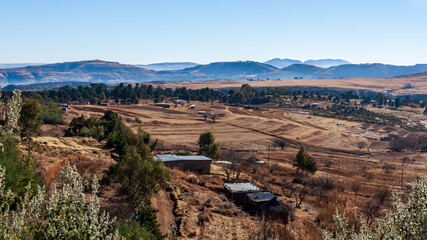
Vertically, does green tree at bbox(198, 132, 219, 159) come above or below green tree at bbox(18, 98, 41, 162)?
below

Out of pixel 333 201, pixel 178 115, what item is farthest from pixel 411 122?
pixel 333 201

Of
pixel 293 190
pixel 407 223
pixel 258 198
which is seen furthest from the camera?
pixel 293 190

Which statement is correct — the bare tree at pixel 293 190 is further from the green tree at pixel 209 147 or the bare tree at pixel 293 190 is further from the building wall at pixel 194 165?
the green tree at pixel 209 147

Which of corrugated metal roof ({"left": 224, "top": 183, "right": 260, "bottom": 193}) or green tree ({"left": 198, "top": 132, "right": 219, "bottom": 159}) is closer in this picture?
corrugated metal roof ({"left": 224, "top": 183, "right": 260, "bottom": 193})

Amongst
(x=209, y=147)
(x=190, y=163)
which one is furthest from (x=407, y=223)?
(x=209, y=147)

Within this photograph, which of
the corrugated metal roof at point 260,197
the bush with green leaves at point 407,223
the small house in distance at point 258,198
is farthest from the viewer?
the corrugated metal roof at point 260,197

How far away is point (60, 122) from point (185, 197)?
245 ft

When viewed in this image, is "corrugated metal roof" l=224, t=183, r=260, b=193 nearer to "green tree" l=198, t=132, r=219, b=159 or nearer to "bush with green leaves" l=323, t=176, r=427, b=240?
"green tree" l=198, t=132, r=219, b=159

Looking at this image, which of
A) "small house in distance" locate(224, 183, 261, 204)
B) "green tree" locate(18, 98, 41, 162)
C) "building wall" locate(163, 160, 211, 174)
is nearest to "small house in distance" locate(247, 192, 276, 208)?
"small house in distance" locate(224, 183, 261, 204)

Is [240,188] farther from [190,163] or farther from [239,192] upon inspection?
[190,163]

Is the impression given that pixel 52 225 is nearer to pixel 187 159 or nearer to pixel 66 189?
pixel 66 189

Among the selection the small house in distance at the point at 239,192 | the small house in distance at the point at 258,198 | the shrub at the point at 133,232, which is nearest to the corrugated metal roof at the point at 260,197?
the small house in distance at the point at 258,198

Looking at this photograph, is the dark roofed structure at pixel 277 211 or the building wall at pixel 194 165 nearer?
the dark roofed structure at pixel 277 211

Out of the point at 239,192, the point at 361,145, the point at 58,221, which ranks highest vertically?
the point at 58,221
